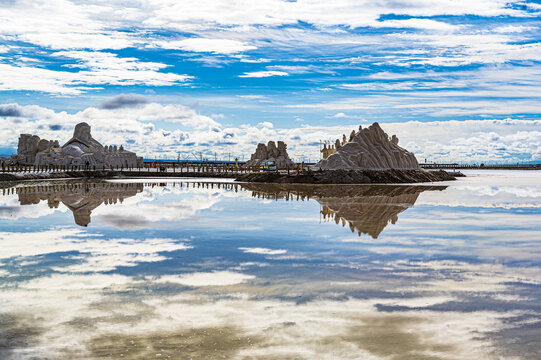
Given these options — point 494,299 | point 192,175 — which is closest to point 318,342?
point 494,299

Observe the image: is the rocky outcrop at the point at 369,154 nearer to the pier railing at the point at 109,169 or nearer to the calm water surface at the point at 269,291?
the pier railing at the point at 109,169

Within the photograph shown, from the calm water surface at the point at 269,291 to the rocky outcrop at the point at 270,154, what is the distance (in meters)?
110

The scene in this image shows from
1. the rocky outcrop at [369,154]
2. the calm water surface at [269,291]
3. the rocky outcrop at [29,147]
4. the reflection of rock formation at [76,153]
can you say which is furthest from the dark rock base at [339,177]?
the rocky outcrop at [29,147]

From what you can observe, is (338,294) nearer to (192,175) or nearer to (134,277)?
(134,277)

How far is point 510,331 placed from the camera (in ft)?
24.9

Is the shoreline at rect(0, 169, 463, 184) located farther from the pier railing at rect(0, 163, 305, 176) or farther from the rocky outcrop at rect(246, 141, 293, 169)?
the rocky outcrop at rect(246, 141, 293, 169)

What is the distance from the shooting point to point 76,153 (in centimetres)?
11706

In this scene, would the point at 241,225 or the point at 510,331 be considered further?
the point at 241,225

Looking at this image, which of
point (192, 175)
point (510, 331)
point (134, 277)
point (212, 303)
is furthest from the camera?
point (192, 175)

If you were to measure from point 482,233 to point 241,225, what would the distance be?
8720 mm

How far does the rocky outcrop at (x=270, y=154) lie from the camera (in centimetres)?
12950

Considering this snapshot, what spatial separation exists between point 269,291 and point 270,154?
122m

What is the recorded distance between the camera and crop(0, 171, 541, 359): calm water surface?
23.0 feet

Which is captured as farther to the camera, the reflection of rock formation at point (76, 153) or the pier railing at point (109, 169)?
the reflection of rock formation at point (76, 153)
